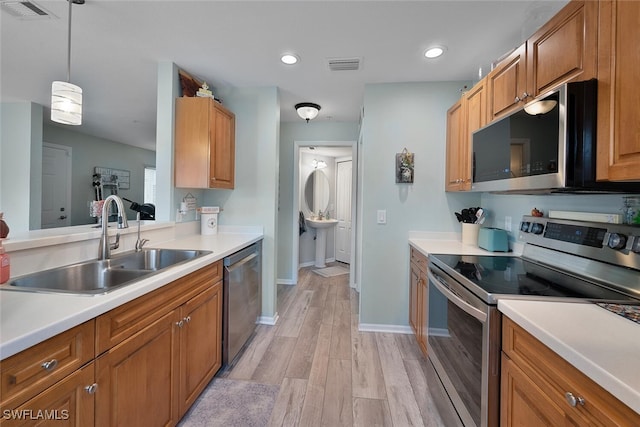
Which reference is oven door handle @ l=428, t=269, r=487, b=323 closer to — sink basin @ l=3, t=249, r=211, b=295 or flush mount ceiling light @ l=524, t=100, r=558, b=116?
flush mount ceiling light @ l=524, t=100, r=558, b=116

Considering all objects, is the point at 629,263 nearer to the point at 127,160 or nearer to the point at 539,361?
the point at 539,361

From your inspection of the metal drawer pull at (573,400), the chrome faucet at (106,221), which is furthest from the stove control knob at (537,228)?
the chrome faucet at (106,221)

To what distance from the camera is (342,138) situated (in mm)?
4016

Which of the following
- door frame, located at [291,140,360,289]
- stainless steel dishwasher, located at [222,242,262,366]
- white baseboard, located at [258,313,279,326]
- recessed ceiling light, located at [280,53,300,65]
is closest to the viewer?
stainless steel dishwasher, located at [222,242,262,366]

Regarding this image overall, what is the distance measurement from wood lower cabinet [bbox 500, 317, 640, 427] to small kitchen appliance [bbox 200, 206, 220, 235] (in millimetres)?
2489

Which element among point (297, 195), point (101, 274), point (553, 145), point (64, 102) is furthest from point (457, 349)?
point (297, 195)

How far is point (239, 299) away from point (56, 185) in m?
5.11

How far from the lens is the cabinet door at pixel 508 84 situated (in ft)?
4.93

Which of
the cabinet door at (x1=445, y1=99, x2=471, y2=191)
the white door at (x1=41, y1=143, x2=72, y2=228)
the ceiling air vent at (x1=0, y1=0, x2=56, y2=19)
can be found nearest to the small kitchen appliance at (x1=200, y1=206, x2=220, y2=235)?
the ceiling air vent at (x1=0, y1=0, x2=56, y2=19)

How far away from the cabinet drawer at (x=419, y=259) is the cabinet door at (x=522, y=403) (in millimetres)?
1019


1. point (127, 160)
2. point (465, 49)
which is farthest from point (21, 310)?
point (127, 160)

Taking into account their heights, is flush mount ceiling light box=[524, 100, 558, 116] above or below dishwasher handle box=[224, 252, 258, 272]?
above

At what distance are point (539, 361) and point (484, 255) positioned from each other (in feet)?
3.75

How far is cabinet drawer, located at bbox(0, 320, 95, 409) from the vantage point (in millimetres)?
699
